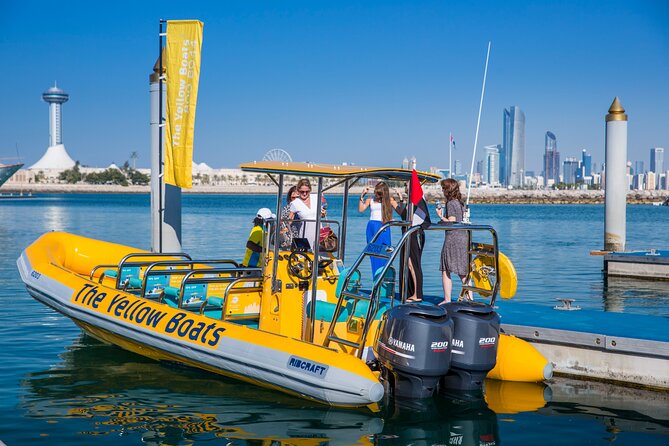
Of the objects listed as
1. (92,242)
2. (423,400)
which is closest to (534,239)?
(92,242)

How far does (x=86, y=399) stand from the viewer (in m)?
7.92

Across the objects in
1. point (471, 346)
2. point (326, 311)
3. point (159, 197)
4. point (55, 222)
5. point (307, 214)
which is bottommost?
point (55, 222)

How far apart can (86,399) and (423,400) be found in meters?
3.42

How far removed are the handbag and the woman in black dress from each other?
4.03 ft

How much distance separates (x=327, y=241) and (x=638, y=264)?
11.0 meters

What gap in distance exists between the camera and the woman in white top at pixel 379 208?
897cm

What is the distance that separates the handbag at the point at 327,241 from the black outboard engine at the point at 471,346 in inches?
65.9

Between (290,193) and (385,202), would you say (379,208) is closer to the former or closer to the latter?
(385,202)

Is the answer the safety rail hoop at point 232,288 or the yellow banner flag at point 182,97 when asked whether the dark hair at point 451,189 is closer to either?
the safety rail hoop at point 232,288

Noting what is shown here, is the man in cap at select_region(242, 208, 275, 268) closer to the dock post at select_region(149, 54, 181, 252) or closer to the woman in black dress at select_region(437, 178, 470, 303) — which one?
the woman in black dress at select_region(437, 178, 470, 303)

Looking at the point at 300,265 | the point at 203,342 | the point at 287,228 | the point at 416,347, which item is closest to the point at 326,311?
the point at 300,265

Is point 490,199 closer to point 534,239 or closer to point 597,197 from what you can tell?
point 597,197

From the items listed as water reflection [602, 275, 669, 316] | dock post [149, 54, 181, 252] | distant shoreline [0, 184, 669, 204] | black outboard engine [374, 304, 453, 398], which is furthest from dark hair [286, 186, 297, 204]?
distant shoreline [0, 184, 669, 204]

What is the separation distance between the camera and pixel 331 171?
7500 mm
